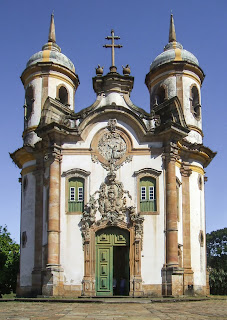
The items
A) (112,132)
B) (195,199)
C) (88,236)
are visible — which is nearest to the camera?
(88,236)

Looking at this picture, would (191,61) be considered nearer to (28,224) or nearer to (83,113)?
(83,113)

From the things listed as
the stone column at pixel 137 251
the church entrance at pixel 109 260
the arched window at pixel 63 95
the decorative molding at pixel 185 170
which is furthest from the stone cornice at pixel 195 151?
the arched window at pixel 63 95

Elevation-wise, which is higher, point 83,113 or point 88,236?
point 83,113

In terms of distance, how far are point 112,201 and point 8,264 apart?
11168 millimetres

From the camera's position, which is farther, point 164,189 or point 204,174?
point 204,174

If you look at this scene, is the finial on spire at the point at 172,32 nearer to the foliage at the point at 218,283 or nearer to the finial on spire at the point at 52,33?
the finial on spire at the point at 52,33

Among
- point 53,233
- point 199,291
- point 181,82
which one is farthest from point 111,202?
point 181,82

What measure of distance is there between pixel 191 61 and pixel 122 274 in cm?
1379

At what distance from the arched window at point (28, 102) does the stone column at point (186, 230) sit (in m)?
10.1

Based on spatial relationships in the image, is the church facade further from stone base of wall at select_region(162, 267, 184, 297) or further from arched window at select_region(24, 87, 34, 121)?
arched window at select_region(24, 87, 34, 121)

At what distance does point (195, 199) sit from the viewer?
28047 mm

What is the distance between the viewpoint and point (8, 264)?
32250mm

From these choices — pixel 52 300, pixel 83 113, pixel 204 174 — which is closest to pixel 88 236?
pixel 52 300

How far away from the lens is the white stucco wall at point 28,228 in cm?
2684
